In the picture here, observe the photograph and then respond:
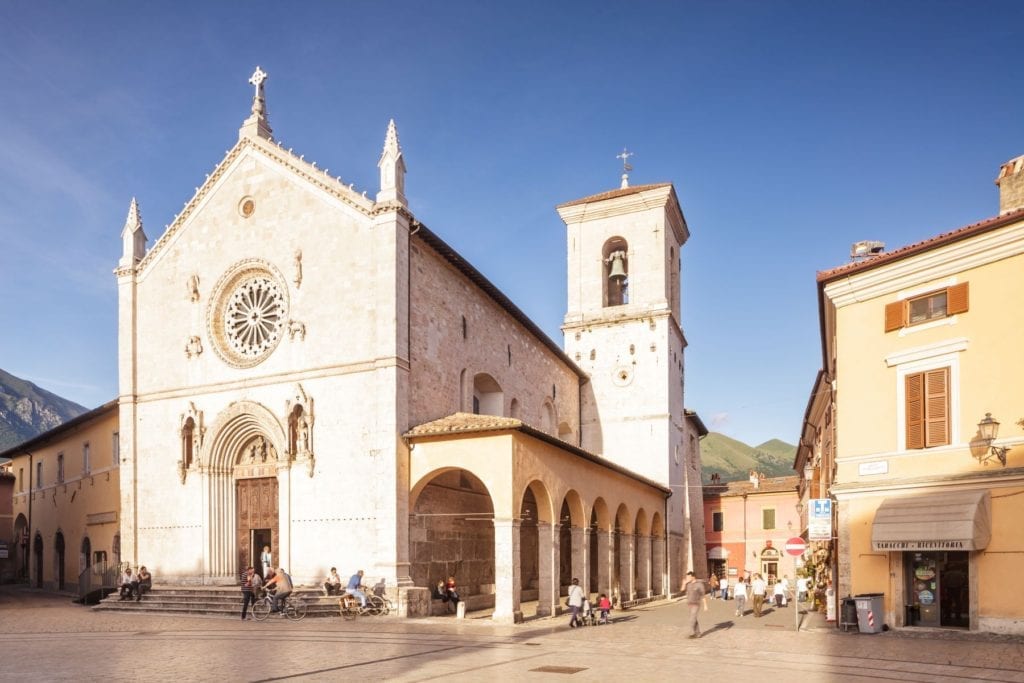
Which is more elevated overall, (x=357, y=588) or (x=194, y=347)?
(x=194, y=347)

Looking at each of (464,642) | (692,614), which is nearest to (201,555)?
(464,642)

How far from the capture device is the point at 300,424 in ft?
81.1

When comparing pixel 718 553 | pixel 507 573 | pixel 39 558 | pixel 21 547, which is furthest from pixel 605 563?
pixel 21 547

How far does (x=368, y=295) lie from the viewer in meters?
24.0

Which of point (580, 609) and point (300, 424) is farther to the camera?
point (300, 424)

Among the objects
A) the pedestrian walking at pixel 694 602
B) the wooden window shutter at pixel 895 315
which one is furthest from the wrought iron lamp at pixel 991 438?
the pedestrian walking at pixel 694 602

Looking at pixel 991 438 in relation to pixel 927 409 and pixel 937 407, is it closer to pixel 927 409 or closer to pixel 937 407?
pixel 937 407

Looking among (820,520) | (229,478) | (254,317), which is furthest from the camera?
(254,317)

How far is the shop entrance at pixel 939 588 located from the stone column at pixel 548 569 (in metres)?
8.87

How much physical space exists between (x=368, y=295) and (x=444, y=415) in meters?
4.37

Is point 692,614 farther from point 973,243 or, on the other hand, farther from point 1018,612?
point 973,243

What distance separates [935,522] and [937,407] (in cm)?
240

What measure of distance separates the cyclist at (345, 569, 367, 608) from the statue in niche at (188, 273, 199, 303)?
10.9m

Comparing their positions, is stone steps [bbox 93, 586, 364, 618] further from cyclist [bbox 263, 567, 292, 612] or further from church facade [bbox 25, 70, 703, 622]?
church facade [bbox 25, 70, 703, 622]
